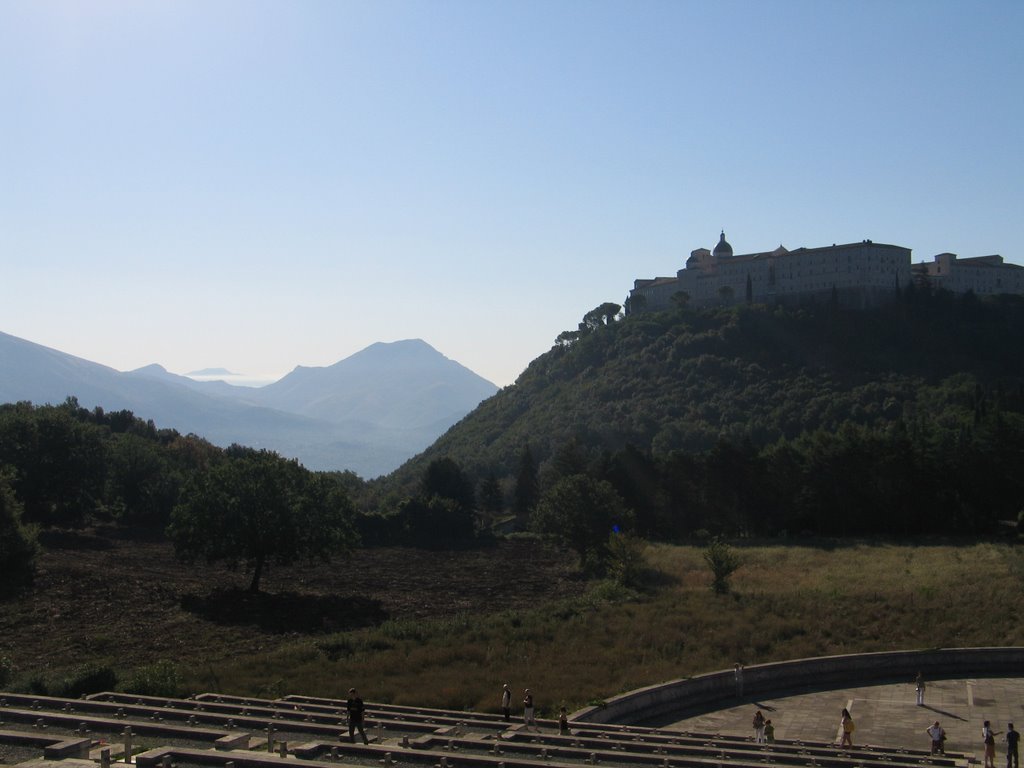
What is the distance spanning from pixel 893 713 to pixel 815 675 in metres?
3.38

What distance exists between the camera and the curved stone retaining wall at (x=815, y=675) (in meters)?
25.8

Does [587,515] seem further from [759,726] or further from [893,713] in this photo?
[759,726]

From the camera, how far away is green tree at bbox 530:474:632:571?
191 feet

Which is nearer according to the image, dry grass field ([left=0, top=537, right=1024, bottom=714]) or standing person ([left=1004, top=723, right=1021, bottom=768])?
standing person ([left=1004, top=723, right=1021, bottom=768])

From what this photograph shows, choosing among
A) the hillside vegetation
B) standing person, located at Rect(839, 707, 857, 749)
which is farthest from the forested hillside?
standing person, located at Rect(839, 707, 857, 749)

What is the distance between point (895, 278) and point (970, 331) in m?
16.0

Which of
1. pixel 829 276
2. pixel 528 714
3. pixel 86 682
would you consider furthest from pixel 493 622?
pixel 829 276

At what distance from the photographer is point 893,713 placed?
981 inches

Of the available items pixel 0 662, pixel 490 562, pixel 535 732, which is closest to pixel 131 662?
pixel 0 662

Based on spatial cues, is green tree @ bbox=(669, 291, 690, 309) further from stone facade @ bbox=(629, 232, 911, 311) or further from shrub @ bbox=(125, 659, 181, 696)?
shrub @ bbox=(125, 659, 181, 696)

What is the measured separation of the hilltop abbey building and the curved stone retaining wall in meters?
108

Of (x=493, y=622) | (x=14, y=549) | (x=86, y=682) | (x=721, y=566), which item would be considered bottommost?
(x=86, y=682)

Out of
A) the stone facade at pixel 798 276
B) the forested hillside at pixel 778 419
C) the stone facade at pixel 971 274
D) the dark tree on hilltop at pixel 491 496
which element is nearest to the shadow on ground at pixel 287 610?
the forested hillside at pixel 778 419

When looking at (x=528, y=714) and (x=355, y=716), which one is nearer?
(x=355, y=716)
